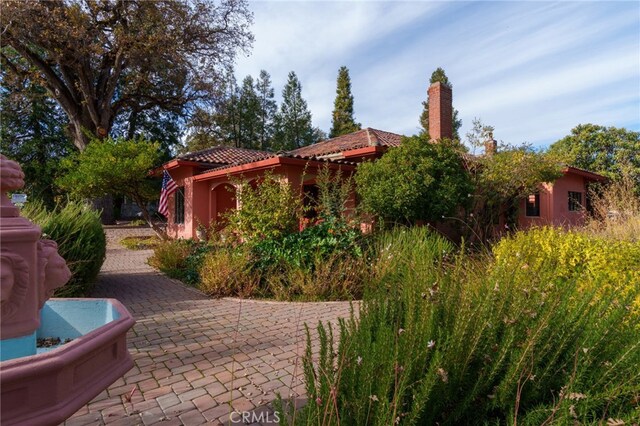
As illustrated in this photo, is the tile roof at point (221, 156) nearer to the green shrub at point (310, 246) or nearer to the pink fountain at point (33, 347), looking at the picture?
the green shrub at point (310, 246)

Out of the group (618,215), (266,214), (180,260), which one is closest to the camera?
(266,214)

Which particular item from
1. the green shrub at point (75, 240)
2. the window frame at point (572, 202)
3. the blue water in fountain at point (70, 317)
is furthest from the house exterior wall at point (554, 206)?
the blue water in fountain at point (70, 317)

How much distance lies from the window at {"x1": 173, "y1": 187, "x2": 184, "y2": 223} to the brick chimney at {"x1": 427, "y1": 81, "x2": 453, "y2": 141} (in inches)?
452

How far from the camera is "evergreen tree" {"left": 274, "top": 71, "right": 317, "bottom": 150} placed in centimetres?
4372

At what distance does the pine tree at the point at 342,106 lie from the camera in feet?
130

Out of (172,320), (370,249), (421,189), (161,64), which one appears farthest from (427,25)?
(161,64)

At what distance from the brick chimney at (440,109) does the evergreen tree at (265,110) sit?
99.9 feet

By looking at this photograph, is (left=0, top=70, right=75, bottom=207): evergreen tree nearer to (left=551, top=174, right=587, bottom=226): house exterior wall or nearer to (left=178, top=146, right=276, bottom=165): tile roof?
(left=178, top=146, right=276, bottom=165): tile roof

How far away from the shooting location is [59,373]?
1517 mm

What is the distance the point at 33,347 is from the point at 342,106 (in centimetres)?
4036

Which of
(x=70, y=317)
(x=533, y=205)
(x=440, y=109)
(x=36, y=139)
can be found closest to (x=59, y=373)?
(x=70, y=317)

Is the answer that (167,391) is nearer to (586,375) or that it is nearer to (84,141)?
(586,375)

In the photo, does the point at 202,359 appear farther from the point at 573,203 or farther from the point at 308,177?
the point at 573,203

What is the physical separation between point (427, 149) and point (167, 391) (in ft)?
29.1
